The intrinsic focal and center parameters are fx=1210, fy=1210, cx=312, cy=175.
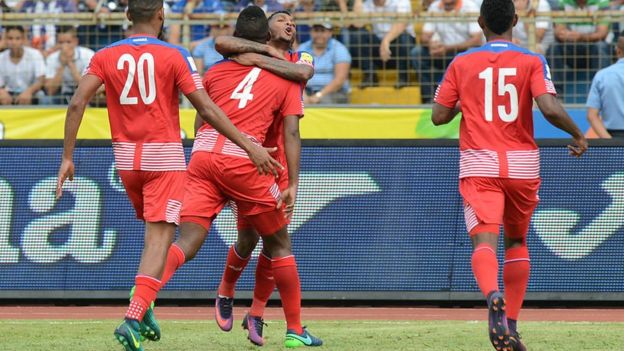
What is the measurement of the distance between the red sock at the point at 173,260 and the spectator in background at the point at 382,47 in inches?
288

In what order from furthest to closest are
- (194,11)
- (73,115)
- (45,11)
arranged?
(45,11) → (194,11) → (73,115)

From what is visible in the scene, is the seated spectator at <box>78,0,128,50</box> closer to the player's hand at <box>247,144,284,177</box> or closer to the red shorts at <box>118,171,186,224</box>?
the red shorts at <box>118,171,186,224</box>

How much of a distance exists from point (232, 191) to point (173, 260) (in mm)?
592

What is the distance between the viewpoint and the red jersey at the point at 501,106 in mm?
7535

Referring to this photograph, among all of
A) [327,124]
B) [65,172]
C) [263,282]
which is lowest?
[327,124]

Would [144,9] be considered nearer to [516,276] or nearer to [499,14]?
[499,14]

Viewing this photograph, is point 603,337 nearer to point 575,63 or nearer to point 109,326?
point 109,326

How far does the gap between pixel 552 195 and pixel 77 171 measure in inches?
179

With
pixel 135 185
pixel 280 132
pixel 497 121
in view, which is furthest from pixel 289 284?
pixel 497 121

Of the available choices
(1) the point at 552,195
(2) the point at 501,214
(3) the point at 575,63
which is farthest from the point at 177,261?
(3) the point at 575,63

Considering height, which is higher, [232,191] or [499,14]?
Answer: [499,14]

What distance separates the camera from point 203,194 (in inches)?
313

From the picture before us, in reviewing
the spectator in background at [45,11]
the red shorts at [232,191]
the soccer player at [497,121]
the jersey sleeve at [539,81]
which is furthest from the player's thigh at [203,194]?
the spectator in background at [45,11]

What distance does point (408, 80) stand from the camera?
14.8 meters
